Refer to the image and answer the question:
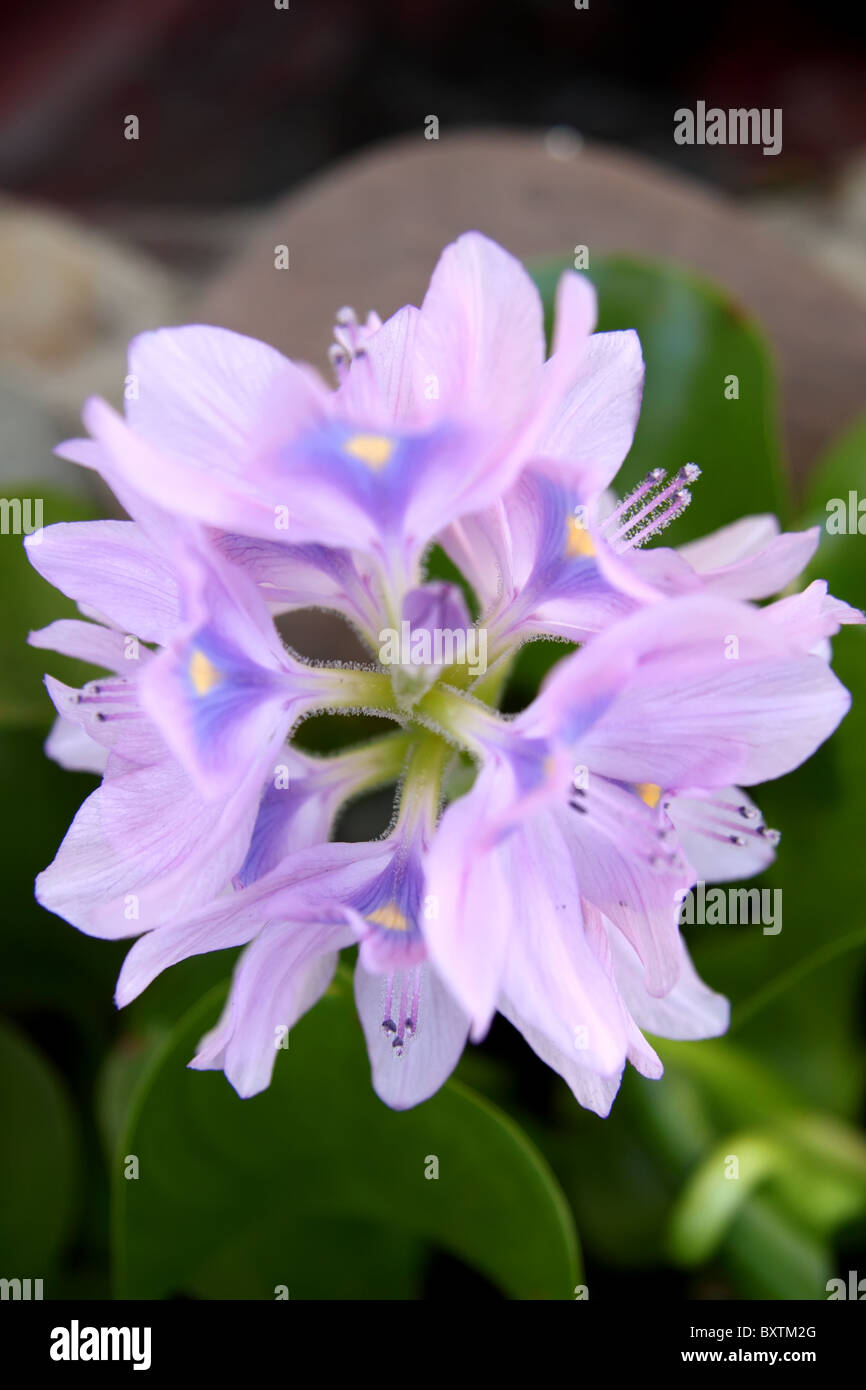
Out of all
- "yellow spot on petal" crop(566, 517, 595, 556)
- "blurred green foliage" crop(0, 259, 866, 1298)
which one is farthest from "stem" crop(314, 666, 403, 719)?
"blurred green foliage" crop(0, 259, 866, 1298)

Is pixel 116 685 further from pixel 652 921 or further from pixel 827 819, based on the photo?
pixel 827 819

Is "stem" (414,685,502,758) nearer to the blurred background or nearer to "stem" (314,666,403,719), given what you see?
"stem" (314,666,403,719)

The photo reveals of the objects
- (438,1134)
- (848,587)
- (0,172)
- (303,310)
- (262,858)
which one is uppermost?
(0,172)

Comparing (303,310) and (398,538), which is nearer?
(398,538)

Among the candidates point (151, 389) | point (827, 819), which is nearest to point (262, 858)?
point (151, 389)

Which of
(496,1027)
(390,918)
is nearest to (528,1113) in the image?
(496,1027)

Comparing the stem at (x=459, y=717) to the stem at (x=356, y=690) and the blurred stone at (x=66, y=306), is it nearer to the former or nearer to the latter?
the stem at (x=356, y=690)

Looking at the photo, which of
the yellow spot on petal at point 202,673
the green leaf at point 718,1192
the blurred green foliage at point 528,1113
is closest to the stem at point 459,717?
the yellow spot on petal at point 202,673

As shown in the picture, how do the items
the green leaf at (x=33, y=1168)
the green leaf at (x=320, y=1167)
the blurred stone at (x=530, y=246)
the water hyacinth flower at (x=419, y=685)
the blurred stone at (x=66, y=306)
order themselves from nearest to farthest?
Answer: the water hyacinth flower at (x=419, y=685) → the green leaf at (x=320, y=1167) → the green leaf at (x=33, y=1168) → the blurred stone at (x=530, y=246) → the blurred stone at (x=66, y=306)
